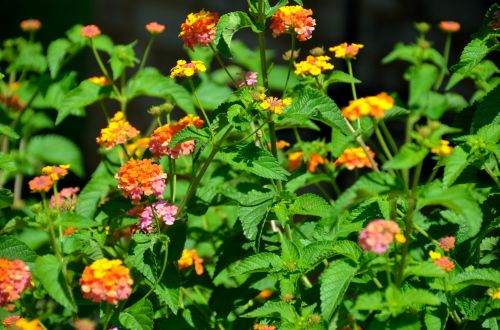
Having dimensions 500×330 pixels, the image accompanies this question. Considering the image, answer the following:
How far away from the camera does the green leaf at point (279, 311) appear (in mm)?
1731

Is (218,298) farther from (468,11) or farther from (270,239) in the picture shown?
(468,11)

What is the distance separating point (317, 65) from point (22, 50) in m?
1.31

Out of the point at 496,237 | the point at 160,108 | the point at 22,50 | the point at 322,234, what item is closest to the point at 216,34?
the point at 160,108

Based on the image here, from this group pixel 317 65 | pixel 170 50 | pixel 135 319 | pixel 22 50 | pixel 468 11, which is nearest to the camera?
pixel 135 319

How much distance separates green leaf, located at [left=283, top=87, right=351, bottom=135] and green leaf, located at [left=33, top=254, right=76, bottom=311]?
0.63 m

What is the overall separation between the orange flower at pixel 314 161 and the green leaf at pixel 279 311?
744mm

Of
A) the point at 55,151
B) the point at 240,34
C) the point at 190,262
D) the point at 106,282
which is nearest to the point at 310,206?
the point at 190,262

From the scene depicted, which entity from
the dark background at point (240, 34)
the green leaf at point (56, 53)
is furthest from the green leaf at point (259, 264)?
the dark background at point (240, 34)

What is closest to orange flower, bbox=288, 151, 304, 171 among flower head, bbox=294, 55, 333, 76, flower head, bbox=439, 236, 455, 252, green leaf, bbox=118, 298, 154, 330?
flower head, bbox=294, 55, 333, 76

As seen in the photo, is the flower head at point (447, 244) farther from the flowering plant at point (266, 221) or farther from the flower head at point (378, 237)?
the flower head at point (378, 237)

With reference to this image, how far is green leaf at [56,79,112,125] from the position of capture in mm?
2506

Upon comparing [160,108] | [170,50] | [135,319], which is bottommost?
[170,50]

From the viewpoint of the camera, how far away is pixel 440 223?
2.19m

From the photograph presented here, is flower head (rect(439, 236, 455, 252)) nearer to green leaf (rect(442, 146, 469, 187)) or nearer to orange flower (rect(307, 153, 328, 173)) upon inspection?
green leaf (rect(442, 146, 469, 187))
